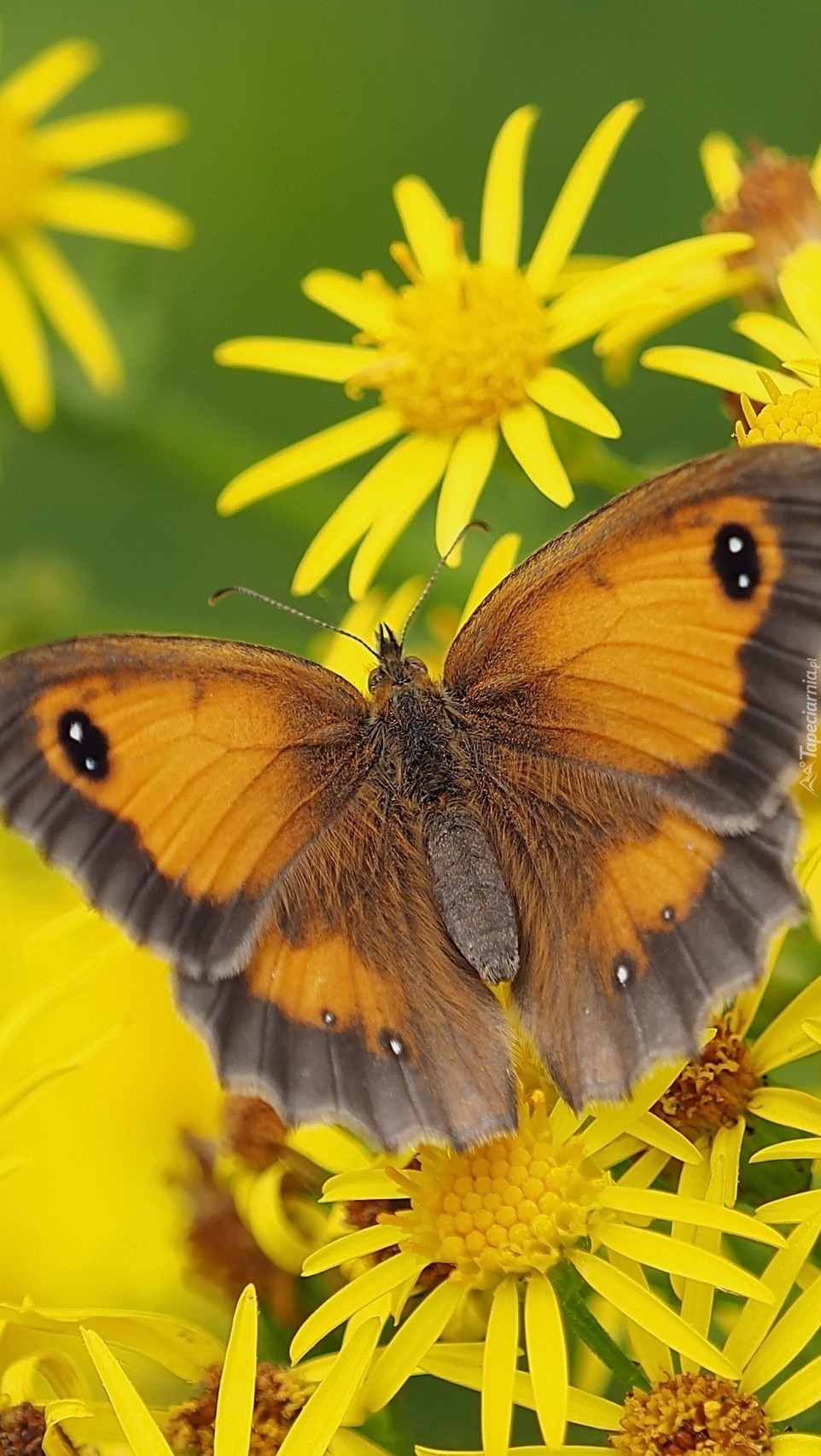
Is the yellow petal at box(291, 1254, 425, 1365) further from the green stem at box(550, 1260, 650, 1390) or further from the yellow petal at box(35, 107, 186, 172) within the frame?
the yellow petal at box(35, 107, 186, 172)

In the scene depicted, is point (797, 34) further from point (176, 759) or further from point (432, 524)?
point (176, 759)

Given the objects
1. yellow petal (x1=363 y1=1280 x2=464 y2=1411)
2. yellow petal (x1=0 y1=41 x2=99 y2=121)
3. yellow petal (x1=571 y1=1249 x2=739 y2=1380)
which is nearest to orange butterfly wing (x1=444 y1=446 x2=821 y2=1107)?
yellow petal (x1=571 y1=1249 x2=739 y2=1380)

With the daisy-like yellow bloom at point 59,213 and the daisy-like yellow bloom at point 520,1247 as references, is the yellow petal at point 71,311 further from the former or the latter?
the daisy-like yellow bloom at point 520,1247

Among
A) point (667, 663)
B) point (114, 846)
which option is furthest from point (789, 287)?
point (114, 846)

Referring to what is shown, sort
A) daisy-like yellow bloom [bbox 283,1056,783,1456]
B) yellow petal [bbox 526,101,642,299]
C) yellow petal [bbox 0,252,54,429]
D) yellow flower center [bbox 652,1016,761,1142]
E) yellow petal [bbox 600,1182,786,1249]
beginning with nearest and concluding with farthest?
yellow petal [bbox 600,1182,786,1249] → daisy-like yellow bloom [bbox 283,1056,783,1456] → yellow flower center [bbox 652,1016,761,1142] → yellow petal [bbox 526,101,642,299] → yellow petal [bbox 0,252,54,429]

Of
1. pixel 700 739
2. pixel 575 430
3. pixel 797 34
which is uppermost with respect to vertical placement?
pixel 797 34

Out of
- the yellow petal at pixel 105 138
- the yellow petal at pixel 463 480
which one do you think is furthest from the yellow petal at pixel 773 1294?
the yellow petal at pixel 105 138

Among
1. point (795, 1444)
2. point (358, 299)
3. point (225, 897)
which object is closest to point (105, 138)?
point (358, 299)
